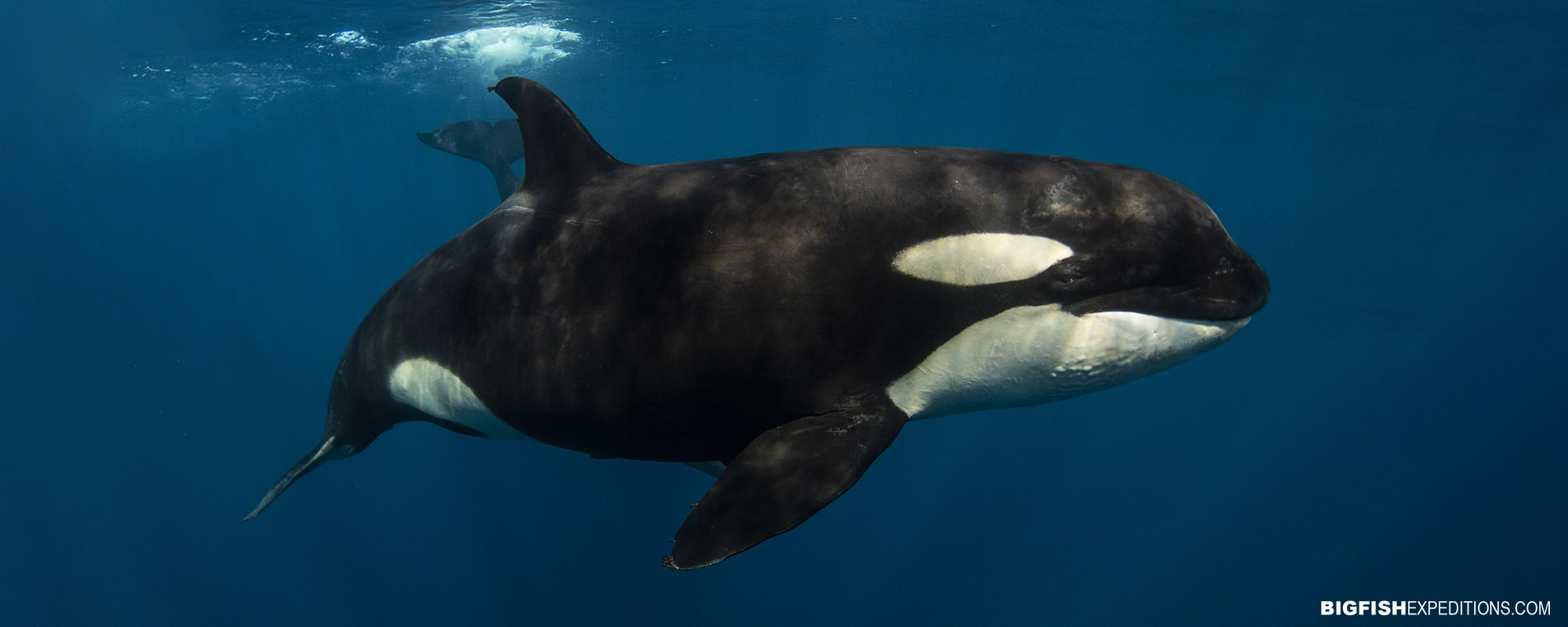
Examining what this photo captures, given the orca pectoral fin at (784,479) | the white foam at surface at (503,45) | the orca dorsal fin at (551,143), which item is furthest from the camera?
the white foam at surface at (503,45)

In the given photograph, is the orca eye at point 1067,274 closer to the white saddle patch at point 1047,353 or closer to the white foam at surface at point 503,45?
the white saddle patch at point 1047,353

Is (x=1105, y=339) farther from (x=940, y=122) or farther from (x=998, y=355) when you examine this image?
(x=940, y=122)

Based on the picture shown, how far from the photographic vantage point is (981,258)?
12.1ft

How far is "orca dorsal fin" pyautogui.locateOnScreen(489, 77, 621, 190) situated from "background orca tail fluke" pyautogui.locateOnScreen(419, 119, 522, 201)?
10.9m

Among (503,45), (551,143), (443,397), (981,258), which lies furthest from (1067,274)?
(503,45)

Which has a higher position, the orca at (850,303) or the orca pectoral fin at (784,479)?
the orca at (850,303)

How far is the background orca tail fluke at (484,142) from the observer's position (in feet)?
50.7

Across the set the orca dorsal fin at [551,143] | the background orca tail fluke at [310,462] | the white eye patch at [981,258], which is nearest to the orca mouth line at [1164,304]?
the white eye patch at [981,258]

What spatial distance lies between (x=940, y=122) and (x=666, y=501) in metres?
44.9

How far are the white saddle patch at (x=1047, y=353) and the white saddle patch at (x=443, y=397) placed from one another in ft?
9.45

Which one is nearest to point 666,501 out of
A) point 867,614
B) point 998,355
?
point 867,614

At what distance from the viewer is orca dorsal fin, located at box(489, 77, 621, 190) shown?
490 cm

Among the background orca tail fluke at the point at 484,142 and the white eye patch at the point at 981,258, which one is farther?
the background orca tail fluke at the point at 484,142

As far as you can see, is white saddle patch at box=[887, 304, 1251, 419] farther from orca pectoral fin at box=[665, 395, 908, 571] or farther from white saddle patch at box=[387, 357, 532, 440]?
white saddle patch at box=[387, 357, 532, 440]
